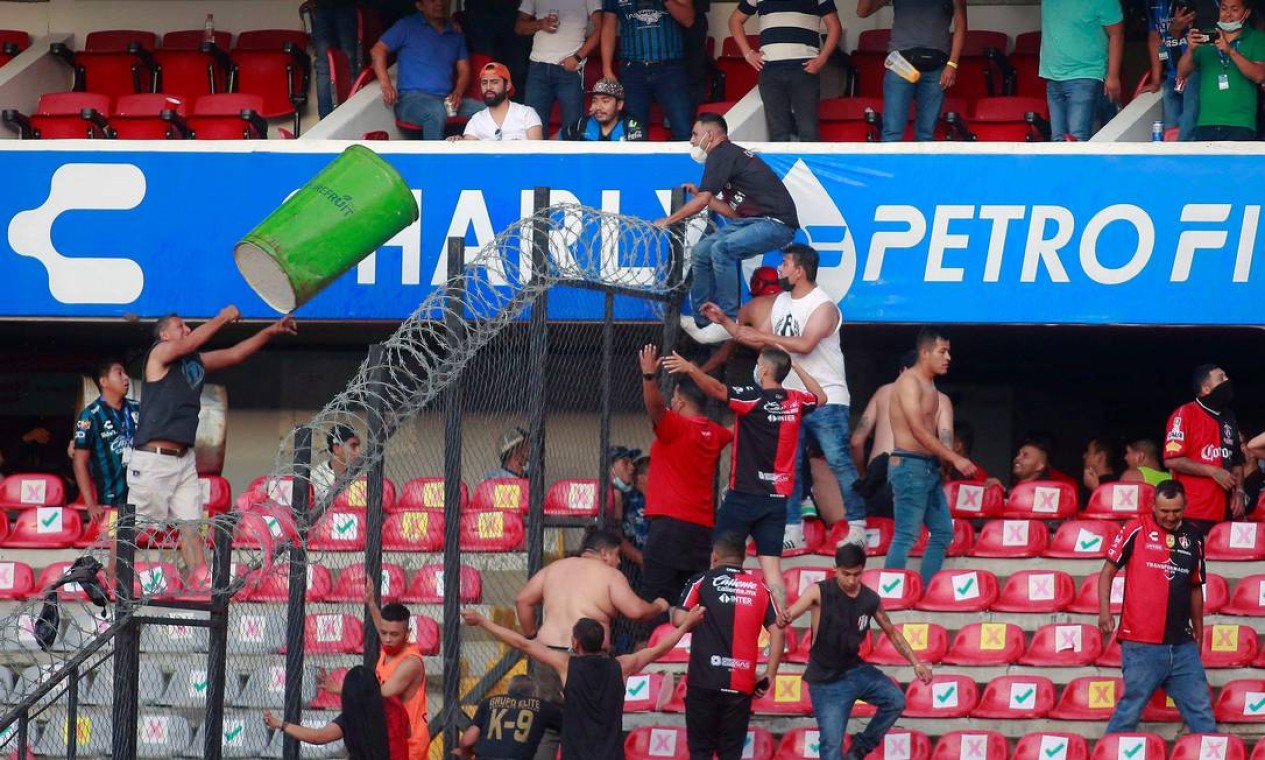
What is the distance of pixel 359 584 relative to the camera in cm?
934

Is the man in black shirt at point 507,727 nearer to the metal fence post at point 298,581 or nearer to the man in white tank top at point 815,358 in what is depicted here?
the metal fence post at point 298,581

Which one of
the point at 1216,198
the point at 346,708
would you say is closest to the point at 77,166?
the point at 346,708

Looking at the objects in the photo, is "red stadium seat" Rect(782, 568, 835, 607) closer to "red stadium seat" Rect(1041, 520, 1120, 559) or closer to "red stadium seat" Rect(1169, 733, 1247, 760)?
"red stadium seat" Rect(1041, 520, 1120, 559)

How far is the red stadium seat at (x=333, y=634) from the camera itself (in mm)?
9422

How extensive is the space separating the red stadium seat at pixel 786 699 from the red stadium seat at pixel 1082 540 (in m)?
1.86

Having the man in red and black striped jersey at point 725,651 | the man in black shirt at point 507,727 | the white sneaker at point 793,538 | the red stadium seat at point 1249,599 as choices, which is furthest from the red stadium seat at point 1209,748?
the man in black shirt at point 507,727

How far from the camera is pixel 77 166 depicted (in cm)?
1288

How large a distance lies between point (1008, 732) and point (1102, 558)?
153cm

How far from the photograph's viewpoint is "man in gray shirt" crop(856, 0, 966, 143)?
12805 millimetres

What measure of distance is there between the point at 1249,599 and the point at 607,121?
489 cm

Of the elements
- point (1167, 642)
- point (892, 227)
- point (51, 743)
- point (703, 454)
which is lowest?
point (51, 743)

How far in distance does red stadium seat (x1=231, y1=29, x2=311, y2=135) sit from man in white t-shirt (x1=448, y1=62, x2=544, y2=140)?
2.54m

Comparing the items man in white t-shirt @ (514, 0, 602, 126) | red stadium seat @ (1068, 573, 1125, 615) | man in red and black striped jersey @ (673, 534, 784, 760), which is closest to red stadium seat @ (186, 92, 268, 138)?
man in white t-shirt @ (514, 0, 602, 126)

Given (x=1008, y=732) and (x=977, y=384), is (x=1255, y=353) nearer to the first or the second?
(x=977, y=384)
